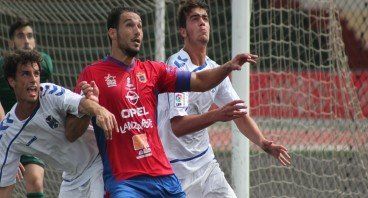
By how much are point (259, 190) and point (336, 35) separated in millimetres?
1786

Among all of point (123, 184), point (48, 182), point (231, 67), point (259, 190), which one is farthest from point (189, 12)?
point (48, 182)

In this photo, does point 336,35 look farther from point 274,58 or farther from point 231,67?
point 231,67

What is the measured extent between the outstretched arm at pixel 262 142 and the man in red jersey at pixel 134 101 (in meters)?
0.68

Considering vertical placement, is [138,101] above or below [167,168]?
Answer: above

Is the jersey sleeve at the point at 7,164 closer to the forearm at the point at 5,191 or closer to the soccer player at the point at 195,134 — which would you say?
the forearm at the point at 5,191

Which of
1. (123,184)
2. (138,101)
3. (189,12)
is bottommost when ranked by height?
(123,184)

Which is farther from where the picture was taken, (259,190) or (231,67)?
(259,190)

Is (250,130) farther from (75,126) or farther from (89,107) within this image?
(89,107)

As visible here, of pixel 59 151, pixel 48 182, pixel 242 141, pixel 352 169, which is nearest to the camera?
pixel 59 151

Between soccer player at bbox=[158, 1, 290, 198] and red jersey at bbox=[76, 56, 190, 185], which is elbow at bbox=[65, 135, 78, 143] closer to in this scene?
red jersey at bbox=[76, 56, 190, 185]

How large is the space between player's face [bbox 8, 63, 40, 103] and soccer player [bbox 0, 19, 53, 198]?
1.37 metres

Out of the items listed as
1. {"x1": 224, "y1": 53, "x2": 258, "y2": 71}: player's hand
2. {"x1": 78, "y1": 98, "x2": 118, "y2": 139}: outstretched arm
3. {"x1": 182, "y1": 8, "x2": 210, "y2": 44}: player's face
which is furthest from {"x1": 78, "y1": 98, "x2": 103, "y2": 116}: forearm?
{"x1": 182, "y1": 8, "x2": 210, "y2": 44}: player's face

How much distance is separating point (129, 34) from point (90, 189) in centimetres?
106

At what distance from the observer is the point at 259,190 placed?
32.7 feet
